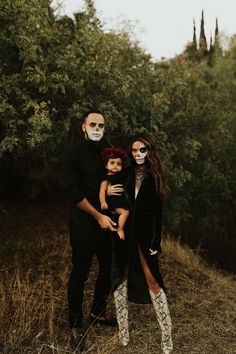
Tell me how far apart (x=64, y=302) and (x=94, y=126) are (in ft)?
7.58

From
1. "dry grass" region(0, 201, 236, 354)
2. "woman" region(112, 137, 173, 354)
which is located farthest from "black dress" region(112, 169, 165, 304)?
"dry grass" region(0, 201, 236, 354)

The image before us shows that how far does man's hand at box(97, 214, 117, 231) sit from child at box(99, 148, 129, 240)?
0.23ft

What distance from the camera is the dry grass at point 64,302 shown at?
430 cm

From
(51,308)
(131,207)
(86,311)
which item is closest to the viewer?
(131,207)

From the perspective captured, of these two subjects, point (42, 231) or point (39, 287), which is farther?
point (42, 231)

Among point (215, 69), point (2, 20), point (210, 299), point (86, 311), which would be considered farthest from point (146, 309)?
point (215, 69)

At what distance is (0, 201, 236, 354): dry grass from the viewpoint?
14.1 ft

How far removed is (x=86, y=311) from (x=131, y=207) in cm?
171

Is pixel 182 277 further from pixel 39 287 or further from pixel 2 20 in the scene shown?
pixel 2 20

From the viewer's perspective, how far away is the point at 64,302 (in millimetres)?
5227

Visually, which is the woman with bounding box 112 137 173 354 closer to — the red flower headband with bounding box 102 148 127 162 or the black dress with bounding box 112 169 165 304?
the black dress with bounding box 112 169 165 304

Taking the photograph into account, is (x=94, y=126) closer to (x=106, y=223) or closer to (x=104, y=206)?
(x=104, y=206)

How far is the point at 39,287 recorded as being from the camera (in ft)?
18.5

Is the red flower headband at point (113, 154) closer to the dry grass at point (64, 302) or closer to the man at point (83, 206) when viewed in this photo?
the man at point (83, 206)
